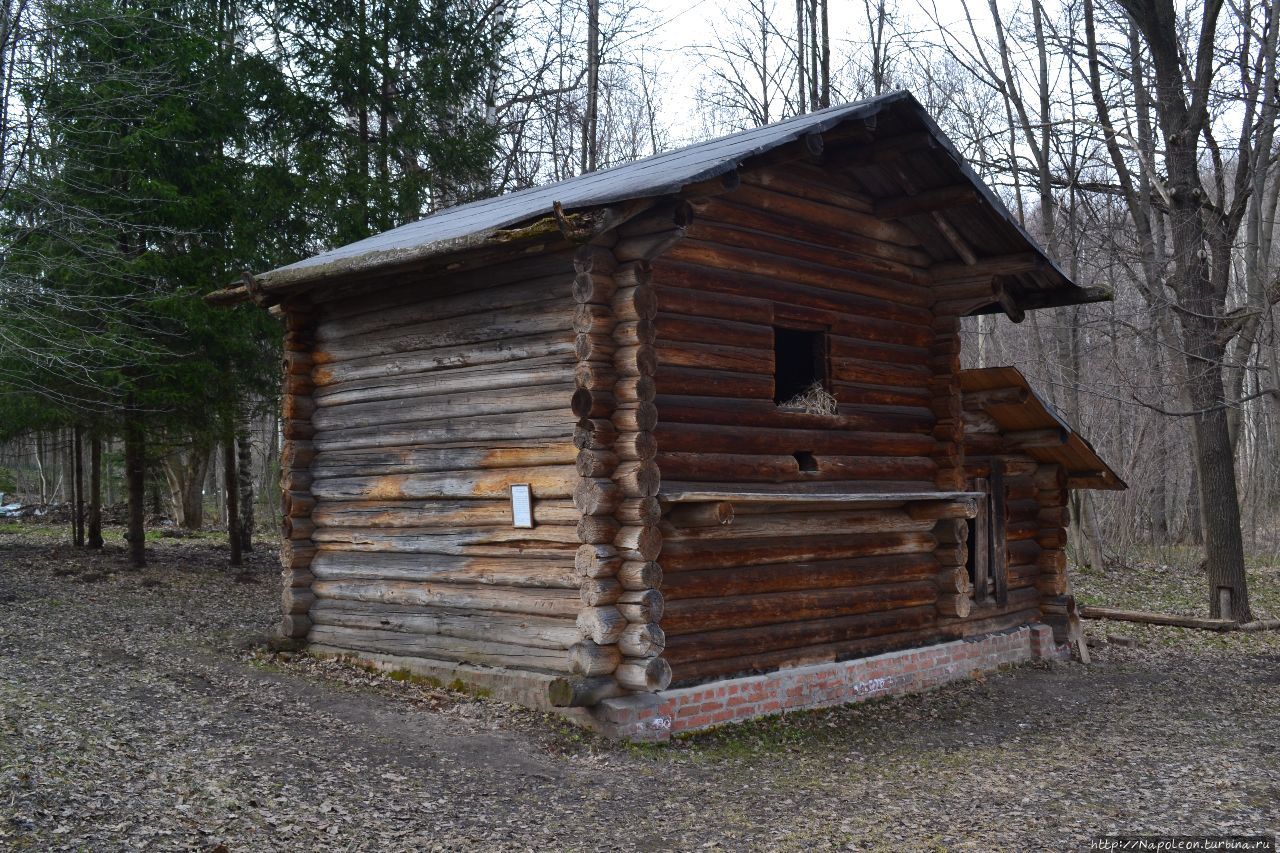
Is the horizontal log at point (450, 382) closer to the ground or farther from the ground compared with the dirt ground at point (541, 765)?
farther from the ground

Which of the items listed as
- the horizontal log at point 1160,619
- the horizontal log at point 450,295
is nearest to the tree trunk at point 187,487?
the horizontal log at point 450,295

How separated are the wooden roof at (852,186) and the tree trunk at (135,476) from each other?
6.41 m

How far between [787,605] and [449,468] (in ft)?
11.5

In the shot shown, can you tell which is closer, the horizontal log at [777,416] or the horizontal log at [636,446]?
the horizontal log at [636,446]

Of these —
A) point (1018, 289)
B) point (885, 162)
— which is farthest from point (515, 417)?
point (1018, 289)

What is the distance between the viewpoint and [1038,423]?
13.1 metres

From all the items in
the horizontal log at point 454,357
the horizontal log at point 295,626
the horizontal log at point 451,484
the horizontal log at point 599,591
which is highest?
the horizontal log at point 454,357

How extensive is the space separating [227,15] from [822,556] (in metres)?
15.1

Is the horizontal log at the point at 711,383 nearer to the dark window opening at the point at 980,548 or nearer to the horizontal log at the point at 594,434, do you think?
the horizontal log at the point at 594,434

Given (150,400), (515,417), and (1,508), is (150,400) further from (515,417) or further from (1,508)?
(1,508)

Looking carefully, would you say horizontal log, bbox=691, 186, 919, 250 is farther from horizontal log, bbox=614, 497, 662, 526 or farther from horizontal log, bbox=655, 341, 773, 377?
horizontal log, bbox=614, 497, 662, 526

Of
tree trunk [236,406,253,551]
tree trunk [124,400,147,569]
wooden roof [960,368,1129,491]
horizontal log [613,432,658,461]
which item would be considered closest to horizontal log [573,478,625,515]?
horizontal log [613,432,658,461]

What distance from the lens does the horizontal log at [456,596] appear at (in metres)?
9.25

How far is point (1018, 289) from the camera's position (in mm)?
12914
